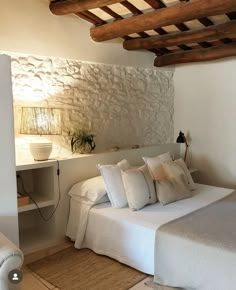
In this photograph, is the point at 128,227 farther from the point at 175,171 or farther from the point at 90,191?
the point at 175,171

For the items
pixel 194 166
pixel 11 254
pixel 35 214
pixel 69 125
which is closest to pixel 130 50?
pixel 69 125

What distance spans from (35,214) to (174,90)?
2.99m

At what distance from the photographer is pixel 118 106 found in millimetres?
4172

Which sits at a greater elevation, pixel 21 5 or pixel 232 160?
pixel 21 5

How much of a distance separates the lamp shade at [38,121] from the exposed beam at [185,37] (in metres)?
1.68

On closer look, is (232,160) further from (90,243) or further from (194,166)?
(90,243)

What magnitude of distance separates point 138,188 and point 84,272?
900mm

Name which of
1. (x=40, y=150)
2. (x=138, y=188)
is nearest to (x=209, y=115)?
(x=138, y=188)

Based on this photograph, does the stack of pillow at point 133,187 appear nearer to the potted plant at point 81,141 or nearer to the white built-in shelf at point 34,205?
the white built-in shelf at point 34,205

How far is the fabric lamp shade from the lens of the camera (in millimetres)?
3000

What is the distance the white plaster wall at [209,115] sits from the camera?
14.4 ft

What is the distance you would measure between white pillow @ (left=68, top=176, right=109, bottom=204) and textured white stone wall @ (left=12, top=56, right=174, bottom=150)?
625mm

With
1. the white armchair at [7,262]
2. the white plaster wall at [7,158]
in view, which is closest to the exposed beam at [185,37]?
the white plaster wall at [7,158]

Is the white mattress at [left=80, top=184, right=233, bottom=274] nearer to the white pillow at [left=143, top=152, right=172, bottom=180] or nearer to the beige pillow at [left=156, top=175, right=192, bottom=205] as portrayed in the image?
the beige pillow at [left=156, top=175, right=192, bottom=205]
